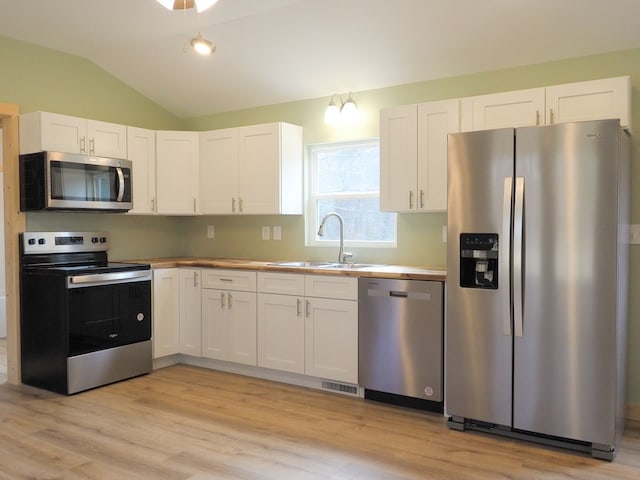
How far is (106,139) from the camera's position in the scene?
4.32 m

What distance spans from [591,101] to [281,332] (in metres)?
2.56

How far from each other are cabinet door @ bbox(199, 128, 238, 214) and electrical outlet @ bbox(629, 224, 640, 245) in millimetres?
2968

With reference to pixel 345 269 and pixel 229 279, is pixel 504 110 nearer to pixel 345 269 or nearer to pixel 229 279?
pixel 345 269

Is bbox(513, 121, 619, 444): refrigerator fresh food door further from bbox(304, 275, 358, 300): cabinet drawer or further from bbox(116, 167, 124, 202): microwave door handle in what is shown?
bbox(116, 167, 124, 202): microwave door handle

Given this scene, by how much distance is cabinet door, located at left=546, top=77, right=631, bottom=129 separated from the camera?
304 cm

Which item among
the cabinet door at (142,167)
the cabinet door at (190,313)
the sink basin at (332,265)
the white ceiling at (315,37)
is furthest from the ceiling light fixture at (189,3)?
the cabinet door at (190,313)

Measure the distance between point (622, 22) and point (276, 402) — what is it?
318 centimetres

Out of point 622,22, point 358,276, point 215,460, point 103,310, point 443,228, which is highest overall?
point 622,22

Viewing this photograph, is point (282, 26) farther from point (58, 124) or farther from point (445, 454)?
point (445, 454)

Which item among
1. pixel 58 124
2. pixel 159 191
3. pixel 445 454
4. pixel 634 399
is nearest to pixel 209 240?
pixel 159 191

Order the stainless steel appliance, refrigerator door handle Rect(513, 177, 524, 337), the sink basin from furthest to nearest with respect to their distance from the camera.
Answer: the sink basin
the stainless steel appliance
refrigerator door handle Rect(513, 177, 524, 337)

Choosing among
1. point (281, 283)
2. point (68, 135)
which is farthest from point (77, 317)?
point (281, 283)

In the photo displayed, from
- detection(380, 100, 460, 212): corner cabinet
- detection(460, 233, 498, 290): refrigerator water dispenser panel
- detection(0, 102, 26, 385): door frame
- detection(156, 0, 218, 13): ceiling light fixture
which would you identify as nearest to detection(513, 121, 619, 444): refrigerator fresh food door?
detection(460, 233, 498, 290): refrigerator water dispenser panel

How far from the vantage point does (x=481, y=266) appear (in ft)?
9.83
